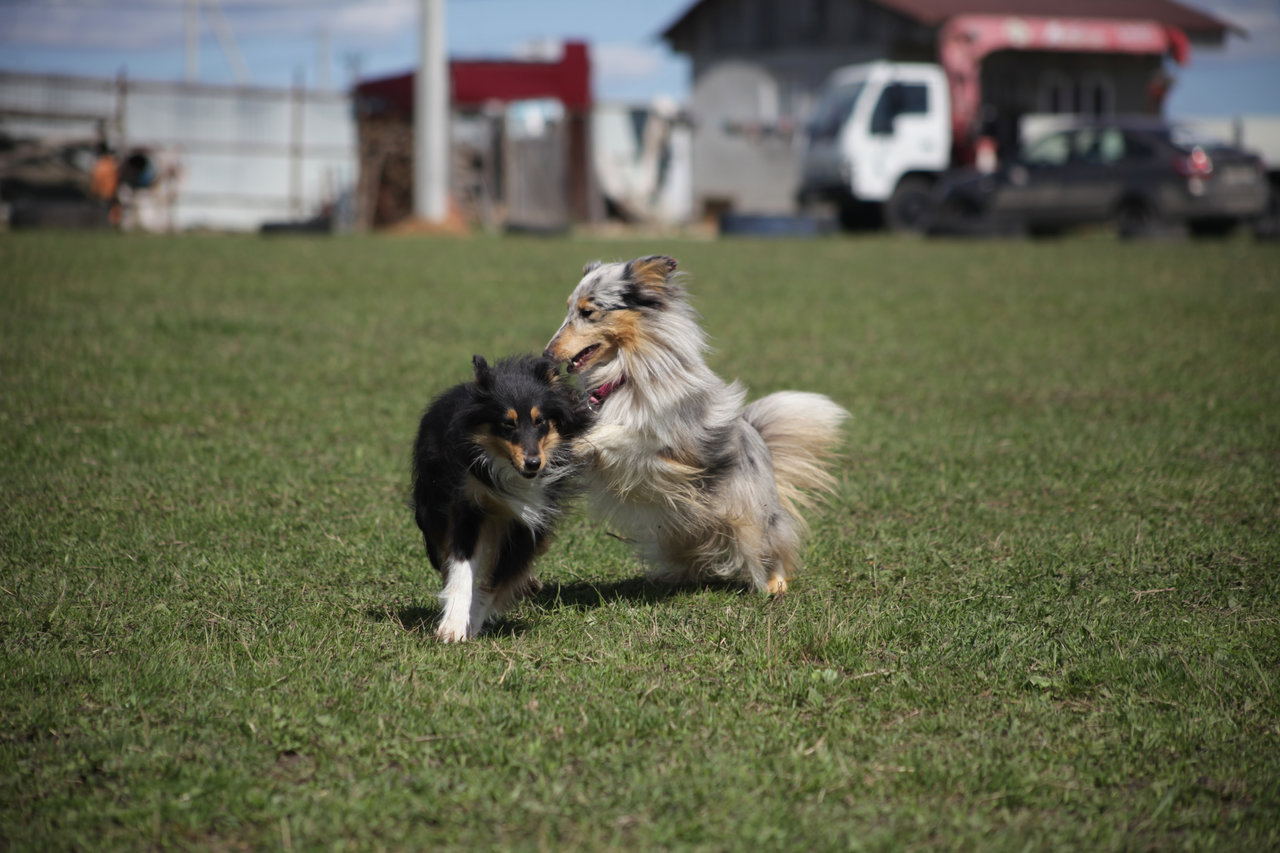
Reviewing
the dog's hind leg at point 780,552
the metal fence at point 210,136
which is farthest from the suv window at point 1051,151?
the dog's hind leg at point 780,552

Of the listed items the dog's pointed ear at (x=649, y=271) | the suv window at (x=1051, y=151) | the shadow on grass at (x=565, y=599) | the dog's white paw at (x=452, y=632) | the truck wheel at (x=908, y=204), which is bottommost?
the shadow on grass at (x=565, y=599)

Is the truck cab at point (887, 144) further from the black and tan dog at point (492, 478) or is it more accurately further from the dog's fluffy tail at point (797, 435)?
the black and tan dog at point (492, 478)

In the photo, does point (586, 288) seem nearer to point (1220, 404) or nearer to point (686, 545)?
point (686, 545)

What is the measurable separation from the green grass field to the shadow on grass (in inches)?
0.8

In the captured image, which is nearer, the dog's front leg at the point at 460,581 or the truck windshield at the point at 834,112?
the dog's front leg at the point at 460,581

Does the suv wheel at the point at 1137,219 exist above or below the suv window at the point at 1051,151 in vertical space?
below

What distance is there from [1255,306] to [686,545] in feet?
36.9

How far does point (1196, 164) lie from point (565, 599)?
20.0 meters

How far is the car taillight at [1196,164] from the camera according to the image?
21.3 m

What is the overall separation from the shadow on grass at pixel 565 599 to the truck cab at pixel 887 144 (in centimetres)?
2151

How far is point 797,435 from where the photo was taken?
5.78 meters

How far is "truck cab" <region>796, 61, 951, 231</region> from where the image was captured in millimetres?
25703

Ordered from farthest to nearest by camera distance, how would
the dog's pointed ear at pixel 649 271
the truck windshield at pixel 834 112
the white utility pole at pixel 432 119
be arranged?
the white utility pole at pixel 432 119 → the truck windshield at pixel 834 112 → the dog's pointed ear at pixel 649 271

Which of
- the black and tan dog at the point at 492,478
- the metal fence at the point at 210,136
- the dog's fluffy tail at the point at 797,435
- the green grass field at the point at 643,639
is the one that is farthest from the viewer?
the metal fence at the point at 210,136
